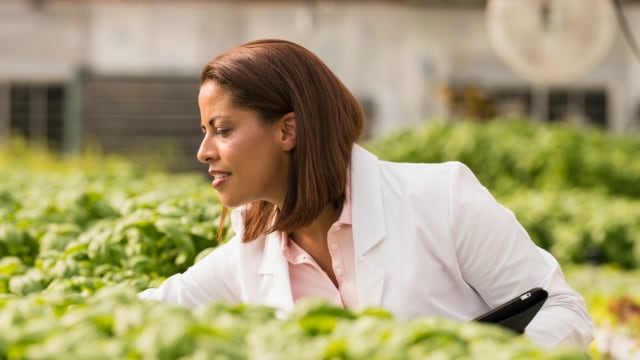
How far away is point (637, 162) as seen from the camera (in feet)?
28.0

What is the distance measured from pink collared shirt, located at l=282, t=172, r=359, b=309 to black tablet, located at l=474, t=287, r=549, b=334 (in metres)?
0.41

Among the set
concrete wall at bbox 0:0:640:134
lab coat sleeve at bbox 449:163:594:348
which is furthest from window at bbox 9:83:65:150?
lab coat sleeve at bbox 449:163:594:348

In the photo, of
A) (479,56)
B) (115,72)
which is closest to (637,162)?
(479,56)

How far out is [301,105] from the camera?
229 centimetres

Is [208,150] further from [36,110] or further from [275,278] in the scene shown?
[36,110]

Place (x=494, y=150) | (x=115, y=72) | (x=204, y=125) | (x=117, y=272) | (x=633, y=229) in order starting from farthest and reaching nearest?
1. (x=115, y=72)
2. (x=494, y=150)
3. (x=633, y=229)
4. (x=117, y=272)
5. (x=204, y=125)

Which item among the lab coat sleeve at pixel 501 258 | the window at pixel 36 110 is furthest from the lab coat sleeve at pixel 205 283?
the window at pixel 36 110

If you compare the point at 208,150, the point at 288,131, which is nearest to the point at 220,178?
the point at 208,150

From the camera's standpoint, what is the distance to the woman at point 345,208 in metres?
2.24

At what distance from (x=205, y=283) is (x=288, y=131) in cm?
41

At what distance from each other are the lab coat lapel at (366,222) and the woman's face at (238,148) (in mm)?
177

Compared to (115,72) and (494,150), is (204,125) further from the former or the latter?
(115,72)

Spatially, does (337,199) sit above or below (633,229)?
above

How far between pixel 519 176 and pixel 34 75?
10164mm
